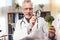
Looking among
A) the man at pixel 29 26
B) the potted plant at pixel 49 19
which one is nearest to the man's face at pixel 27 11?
the man at pixel 29 26

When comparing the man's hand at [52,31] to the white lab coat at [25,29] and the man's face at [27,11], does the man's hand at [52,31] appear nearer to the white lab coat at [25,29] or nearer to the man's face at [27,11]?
the white lab coat at [25,29]

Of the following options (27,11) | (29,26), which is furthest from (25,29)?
(27,11)

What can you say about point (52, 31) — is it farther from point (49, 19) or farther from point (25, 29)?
point (25, 29)

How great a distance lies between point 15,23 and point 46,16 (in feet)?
1.06

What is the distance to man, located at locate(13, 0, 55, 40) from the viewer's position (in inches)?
53.9

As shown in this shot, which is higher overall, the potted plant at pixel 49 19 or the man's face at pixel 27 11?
the man's face at pixel 27 11

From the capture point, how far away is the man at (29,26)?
4.50 feet

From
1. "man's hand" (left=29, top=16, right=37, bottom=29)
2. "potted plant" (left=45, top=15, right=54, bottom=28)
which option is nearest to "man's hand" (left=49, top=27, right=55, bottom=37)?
"potted plant" (left=45, top=15, right=54, bottom=28)

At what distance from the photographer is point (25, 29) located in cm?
137

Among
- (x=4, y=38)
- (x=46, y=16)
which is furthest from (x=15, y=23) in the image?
(x=46, y=16)

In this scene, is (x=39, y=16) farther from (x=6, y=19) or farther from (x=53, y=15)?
(x=6, y=19)

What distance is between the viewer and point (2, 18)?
1.38m

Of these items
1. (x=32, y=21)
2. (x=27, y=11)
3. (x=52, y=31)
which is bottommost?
(x=52, y=31)

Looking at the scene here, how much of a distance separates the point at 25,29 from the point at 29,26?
5 cm
